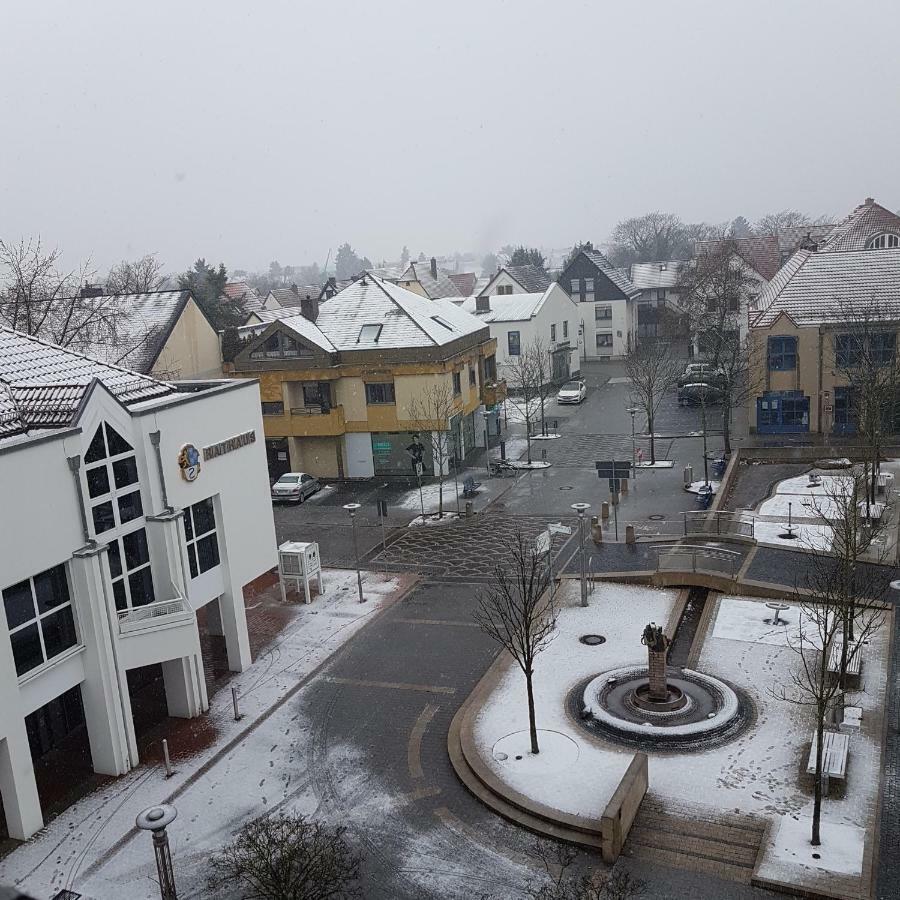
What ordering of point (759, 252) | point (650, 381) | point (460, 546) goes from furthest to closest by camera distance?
point (759, 252)
point (650, 381)
point (460, 546)

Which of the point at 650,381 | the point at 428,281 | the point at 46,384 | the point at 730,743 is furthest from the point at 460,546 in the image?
the point at 428,281

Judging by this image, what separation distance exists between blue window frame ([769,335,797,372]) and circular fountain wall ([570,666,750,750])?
26.1 meters

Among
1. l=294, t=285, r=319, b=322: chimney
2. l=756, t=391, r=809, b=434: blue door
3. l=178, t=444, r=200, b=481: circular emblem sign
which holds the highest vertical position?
l=294, t=285, r=319, b=322: chimney

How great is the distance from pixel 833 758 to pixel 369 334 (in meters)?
29.1

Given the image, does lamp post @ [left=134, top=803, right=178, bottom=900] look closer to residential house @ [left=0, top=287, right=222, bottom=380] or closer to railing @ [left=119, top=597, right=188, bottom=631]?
railing @ [left=119, top=597, right=188, bottom=631]

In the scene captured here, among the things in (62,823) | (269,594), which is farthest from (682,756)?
(269,594)

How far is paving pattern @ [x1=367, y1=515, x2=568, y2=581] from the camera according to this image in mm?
27516

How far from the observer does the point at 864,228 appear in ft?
180

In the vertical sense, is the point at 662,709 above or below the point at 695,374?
below

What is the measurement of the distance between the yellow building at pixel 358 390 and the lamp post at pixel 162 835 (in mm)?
25882

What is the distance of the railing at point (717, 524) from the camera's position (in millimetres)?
26891

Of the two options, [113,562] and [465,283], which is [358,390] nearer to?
[113,562]

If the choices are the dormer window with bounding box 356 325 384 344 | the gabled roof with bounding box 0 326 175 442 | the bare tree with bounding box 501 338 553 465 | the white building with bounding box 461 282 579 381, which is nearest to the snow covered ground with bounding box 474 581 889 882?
the gabled roof with bounding box 0 326 175 442

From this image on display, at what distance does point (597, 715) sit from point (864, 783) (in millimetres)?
4796
